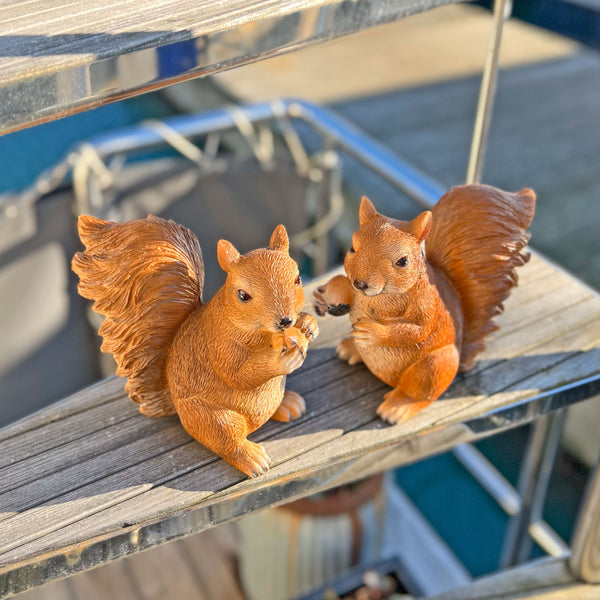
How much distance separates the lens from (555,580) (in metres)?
1.14

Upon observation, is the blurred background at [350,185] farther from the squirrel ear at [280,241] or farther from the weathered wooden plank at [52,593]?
the squirrel ear at [280,241]

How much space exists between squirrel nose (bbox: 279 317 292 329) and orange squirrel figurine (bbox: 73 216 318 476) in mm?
16

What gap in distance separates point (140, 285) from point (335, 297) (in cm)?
21

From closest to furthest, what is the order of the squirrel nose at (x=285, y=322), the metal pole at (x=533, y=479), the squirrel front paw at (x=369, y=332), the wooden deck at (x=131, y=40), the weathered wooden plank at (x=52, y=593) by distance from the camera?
the wooden deck at (x=131, y=40)
the squirrel nose at (x=285, y=322)
the squirrel front paw at (x=369, y=332)
the metal pole at (x=533, y=479)
the weathered wooden plank at (x=52, y=593)

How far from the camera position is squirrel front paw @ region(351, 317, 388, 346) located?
0.75 m

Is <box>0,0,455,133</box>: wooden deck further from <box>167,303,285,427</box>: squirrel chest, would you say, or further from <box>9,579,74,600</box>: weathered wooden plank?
<box>9,579,74,600</box>: weathered wooden plank

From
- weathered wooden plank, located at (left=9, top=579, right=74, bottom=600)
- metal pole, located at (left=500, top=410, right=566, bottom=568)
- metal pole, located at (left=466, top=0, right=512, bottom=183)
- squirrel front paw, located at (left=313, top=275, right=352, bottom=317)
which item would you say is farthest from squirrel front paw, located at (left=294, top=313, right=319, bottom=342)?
weathered wooden plank, located at (left=9, top=579, right=74, bottom=600)

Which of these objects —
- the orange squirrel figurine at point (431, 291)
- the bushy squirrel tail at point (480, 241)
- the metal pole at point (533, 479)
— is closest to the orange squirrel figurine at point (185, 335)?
the orange squirrel figurine at point (431, 291)

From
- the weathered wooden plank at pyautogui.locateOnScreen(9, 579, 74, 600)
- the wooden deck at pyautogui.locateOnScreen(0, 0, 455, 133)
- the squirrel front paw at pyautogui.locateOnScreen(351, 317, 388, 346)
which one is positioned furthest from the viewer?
the weathered wooden plank at pyautogui.locateOnScreen(9, 579, 74, 600)

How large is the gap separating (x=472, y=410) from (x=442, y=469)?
1.65 meters

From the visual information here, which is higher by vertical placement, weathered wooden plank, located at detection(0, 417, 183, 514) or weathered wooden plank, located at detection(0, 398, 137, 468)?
weathered wooden plank, located at detection(0, 417, 183, 514)

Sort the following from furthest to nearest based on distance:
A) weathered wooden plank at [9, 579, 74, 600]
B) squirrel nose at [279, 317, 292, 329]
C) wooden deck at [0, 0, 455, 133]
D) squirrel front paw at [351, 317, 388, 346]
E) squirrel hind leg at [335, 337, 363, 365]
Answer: weathered wooden plank at [9, 579, 74, 600], squirrel hind leg at [335, 337, 363, 365], squirrel front paw at [351, 317, 388, 346], squirrel nose at [279, 317, 292, 329], wooden deck at [0, 0, 455, 133]

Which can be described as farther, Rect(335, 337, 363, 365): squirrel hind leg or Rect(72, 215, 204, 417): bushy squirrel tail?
Rect(335, 337, 363, 365): squirrel hind leg

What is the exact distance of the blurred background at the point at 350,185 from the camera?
1.76 metres
